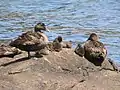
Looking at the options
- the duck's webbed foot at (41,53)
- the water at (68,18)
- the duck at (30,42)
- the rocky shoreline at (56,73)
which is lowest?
the water at (68,18)

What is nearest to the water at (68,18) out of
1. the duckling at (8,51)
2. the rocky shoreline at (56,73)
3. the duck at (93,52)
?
the duck at (93,52)

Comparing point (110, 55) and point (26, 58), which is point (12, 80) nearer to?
point (26, 58)

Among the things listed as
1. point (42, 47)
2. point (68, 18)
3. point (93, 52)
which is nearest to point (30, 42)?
point (42, 47)

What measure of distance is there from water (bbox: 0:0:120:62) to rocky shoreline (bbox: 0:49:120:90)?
4.27 metres

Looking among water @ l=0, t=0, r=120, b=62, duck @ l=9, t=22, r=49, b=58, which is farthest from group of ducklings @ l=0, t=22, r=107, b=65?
water @ l=0, t=0, r=120, b=62

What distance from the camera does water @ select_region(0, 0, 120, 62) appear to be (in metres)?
19.8

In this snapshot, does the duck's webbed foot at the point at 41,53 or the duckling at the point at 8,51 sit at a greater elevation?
the duck's webbed foot at the point at 41,53

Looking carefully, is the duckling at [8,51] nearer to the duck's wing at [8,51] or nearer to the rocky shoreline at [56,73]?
the duck's wing at [8,51]

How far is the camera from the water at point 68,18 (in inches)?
781

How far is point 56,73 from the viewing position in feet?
34.0

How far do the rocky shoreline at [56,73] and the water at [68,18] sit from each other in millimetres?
4271

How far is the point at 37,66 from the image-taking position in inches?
410

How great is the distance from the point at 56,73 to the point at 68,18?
50.9ft

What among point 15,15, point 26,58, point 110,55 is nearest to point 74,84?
point 26,58
